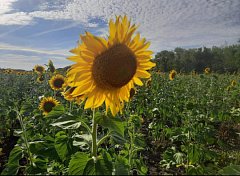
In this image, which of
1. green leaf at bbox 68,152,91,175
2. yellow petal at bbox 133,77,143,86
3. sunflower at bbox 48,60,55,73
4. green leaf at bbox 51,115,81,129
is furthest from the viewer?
sunflower at bbox 48,60,55,73

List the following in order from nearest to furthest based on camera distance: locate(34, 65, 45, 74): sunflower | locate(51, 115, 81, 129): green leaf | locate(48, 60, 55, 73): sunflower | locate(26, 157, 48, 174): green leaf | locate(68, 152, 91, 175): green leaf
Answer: locate(68, 152, 91, 175): green leaf
locate(51, 115, 81, 129): green leaf
locate(26, 157, 48, 174): green leaf
locate(48, 60, 55, 73): sunflower
locate(34, 65, 45, 74): sunflower

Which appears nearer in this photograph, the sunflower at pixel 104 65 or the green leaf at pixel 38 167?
Result: the sunflower at pixel 104 65

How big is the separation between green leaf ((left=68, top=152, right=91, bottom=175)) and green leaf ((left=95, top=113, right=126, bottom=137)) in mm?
200

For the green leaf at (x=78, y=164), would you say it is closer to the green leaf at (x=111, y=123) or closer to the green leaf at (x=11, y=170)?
the green leaf at (x=111, y=123)

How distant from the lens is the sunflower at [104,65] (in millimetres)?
1708

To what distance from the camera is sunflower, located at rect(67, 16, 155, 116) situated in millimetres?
1708

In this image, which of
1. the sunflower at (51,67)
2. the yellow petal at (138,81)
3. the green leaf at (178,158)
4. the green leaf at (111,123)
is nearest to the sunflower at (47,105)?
the green leaf at (178,158)

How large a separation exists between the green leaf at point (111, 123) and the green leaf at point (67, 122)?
119 mm

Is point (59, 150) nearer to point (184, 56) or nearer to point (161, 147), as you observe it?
point (161, 147)

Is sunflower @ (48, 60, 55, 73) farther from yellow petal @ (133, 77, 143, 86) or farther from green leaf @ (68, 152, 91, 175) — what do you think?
green leaf @ (68, 152, 91, 175)

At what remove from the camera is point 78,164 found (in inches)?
60.9

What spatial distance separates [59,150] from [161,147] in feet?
11.8

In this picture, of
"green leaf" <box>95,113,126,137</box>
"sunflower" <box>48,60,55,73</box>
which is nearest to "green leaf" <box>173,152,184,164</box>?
"green leaf" <box>95,113,126,137</box>

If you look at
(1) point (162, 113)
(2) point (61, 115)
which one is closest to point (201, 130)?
(1) point (162, 113)
